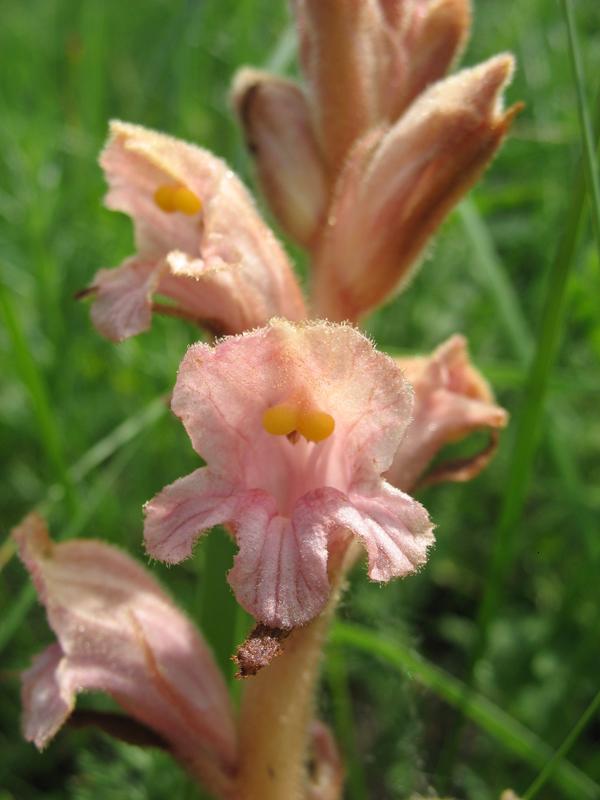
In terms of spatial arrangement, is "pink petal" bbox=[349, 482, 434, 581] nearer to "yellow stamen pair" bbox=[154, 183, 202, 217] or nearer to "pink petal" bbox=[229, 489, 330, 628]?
"pink petal" bbox=[229, 489, 330, 628]

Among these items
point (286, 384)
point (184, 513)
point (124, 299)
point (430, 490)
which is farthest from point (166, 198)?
point (430, 490)

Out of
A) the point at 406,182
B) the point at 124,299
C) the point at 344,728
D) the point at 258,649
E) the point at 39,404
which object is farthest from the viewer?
the point at 344,728

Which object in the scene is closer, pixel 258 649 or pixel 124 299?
pixel 258 649

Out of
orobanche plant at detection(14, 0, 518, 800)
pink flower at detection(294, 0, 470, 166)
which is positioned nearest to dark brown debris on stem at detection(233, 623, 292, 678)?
orobanche plant at detection(14, 0, 518, 800)

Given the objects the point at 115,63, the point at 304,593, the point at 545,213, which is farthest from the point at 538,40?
the point at 304,593

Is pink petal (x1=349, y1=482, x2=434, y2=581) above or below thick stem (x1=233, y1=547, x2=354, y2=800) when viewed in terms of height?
above

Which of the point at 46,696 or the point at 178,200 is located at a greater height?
the point at 178,200

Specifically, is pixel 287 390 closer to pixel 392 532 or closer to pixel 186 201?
pixel 392 532
